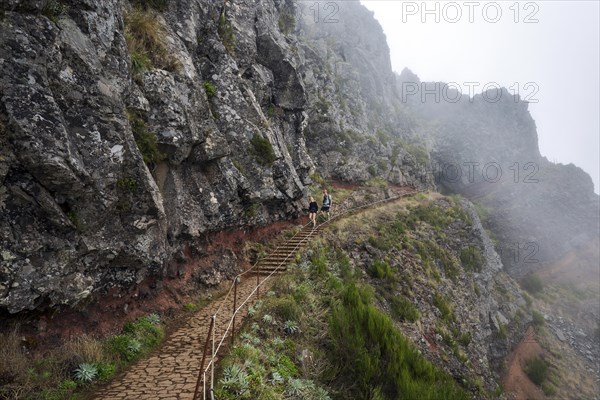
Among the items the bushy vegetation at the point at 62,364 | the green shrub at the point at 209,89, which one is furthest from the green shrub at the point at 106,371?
the green shrub at the point at 209,89

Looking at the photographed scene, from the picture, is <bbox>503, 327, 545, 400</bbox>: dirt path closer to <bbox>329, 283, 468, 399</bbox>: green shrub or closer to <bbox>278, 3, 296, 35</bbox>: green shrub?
<bbox>329, 283, 468, 399</bbox>: green shrub

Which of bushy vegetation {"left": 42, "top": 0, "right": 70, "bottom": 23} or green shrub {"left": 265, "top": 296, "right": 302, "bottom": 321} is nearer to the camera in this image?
bushy vegetation {"left": 42, "top": 0, "right": 70, "bottom": 23}

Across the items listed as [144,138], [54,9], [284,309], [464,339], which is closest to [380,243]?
[464,339]

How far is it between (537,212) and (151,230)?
6366 centimetres

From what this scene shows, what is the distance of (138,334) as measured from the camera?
8.48 metres

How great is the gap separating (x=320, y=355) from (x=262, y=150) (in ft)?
31.3

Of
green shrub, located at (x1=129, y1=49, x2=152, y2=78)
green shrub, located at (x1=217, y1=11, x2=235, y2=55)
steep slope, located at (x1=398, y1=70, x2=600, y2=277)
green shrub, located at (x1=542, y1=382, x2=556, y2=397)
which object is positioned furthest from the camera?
steep slope, located at (x1=398, y1=70, x2=600, y2=277)

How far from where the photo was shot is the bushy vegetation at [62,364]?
19.1 ft

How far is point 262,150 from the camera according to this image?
16297 millimetres

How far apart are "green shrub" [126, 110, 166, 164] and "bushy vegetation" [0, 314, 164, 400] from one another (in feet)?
15.8

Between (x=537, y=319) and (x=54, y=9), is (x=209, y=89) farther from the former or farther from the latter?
(x=537, y=319)

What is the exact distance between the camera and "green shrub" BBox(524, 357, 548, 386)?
26781mm

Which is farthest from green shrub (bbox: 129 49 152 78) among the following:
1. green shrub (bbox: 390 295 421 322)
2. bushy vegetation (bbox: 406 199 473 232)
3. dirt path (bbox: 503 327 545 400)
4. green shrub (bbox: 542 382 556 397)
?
green shrub (bbox: 542 382 556 397)

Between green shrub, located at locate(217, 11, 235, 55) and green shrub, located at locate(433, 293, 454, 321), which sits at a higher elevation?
green shrub, located at locate(217, 11, 235, 55)
